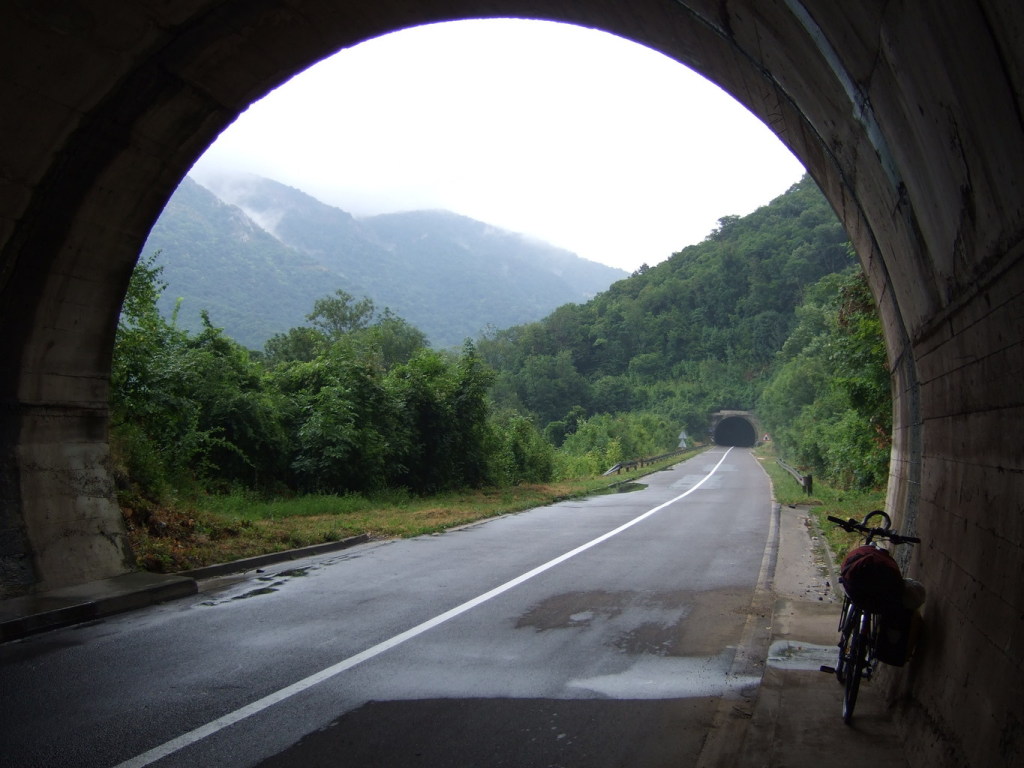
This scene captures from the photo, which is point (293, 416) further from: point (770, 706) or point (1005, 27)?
point (1005, 27)

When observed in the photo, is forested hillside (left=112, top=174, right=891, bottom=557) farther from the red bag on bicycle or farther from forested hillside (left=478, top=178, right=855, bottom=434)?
forested hillside (left=478, top=178, right=855, bottom=434)

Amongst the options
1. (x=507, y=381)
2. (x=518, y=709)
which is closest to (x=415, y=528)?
(x=518, y=709)

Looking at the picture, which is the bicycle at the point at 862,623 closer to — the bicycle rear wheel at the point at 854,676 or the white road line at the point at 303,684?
the bicycle rear wheel at the point at 854,676

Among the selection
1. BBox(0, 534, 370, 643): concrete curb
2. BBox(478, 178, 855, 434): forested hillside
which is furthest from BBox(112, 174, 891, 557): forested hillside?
BBox(478, 178, 855, 434): forested hillside

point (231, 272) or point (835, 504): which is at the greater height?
A: point (231, 272)

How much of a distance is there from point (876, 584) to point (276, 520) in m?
12.9

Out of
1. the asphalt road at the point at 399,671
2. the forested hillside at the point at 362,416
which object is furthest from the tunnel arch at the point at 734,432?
the asphalt road at the point at 399,671

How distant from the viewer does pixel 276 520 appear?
15.8m

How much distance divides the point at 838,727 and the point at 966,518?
1.64 metres

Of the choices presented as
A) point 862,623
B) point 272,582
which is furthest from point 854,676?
point 272,582

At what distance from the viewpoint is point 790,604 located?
30.4 feet

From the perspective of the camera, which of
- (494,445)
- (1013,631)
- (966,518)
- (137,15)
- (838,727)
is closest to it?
(1013,631)

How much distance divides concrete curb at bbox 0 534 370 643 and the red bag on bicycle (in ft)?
23.0

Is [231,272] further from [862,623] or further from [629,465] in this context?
[862,623]
